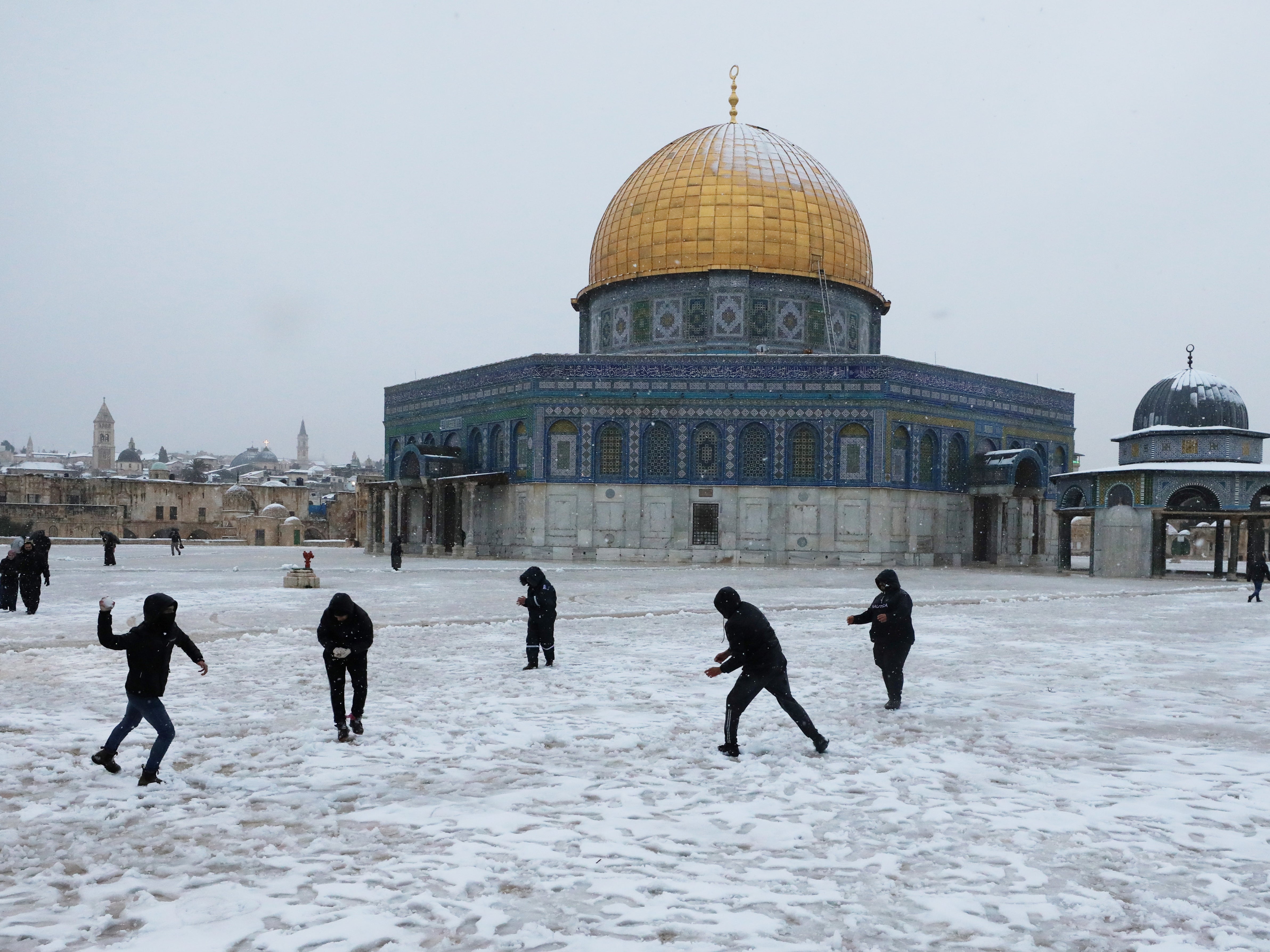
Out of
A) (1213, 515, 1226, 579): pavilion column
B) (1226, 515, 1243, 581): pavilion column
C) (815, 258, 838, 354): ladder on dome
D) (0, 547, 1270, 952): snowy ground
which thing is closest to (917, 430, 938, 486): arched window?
(815, 258, 838, 354): ladder on dome

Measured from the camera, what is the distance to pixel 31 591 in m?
15.0

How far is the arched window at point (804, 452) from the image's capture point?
34.4m

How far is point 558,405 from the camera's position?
35.1m

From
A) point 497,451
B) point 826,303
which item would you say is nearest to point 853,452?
point 826,303

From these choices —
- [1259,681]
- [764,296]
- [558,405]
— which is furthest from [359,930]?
[764,296]

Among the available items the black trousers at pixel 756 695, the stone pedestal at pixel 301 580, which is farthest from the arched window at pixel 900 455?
the black trousers at pixel 756 695

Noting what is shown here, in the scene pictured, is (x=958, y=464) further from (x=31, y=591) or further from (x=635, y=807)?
(x=635, y=807)

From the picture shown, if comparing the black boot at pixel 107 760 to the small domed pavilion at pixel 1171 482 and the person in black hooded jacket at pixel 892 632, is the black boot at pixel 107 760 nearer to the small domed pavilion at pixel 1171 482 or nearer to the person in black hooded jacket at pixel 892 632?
the person in black hooded jacket at pixel 892 632

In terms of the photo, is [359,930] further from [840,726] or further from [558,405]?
[558,405]

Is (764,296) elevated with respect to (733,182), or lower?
lower

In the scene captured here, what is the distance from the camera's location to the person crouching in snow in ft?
34.4

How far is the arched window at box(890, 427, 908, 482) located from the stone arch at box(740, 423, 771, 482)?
4.15m

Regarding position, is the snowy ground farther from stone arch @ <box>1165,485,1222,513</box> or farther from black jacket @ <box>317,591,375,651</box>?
stone arch @ <box>1165,485,1222,513</box>

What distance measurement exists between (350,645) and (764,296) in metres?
33.0
